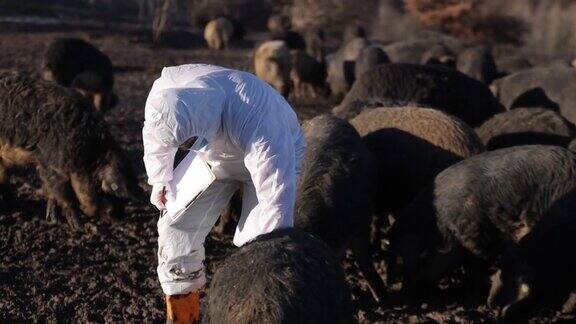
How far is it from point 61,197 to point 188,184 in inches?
129

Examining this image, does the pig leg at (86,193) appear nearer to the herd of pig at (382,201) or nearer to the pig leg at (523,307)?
the herd of pig at (382,201)

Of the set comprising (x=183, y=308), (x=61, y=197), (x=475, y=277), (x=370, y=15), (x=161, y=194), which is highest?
(x=161, y=194)

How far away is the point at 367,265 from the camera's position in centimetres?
640

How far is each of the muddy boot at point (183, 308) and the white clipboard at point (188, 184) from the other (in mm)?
493

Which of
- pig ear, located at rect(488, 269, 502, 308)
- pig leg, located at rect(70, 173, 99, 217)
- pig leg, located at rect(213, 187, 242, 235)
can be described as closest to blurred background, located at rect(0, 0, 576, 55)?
pig leg, located at rect(70, 173, 99, 217)

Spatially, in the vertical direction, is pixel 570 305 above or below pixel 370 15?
above

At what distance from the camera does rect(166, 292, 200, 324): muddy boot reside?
16.4 ft

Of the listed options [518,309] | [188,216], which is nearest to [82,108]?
[188,216]

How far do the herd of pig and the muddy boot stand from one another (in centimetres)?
65

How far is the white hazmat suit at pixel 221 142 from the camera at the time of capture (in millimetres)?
4259

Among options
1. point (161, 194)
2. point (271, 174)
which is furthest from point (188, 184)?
point (271, 174)

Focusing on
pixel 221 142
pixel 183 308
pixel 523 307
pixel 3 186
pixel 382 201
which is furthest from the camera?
pixel 3 186

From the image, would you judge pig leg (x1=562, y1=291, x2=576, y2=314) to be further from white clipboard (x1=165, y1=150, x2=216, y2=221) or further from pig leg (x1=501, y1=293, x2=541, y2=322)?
white clipboard (x1=165, y1=150, x2=216, y2=221)

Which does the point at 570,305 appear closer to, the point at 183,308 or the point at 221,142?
the point at 183,308
